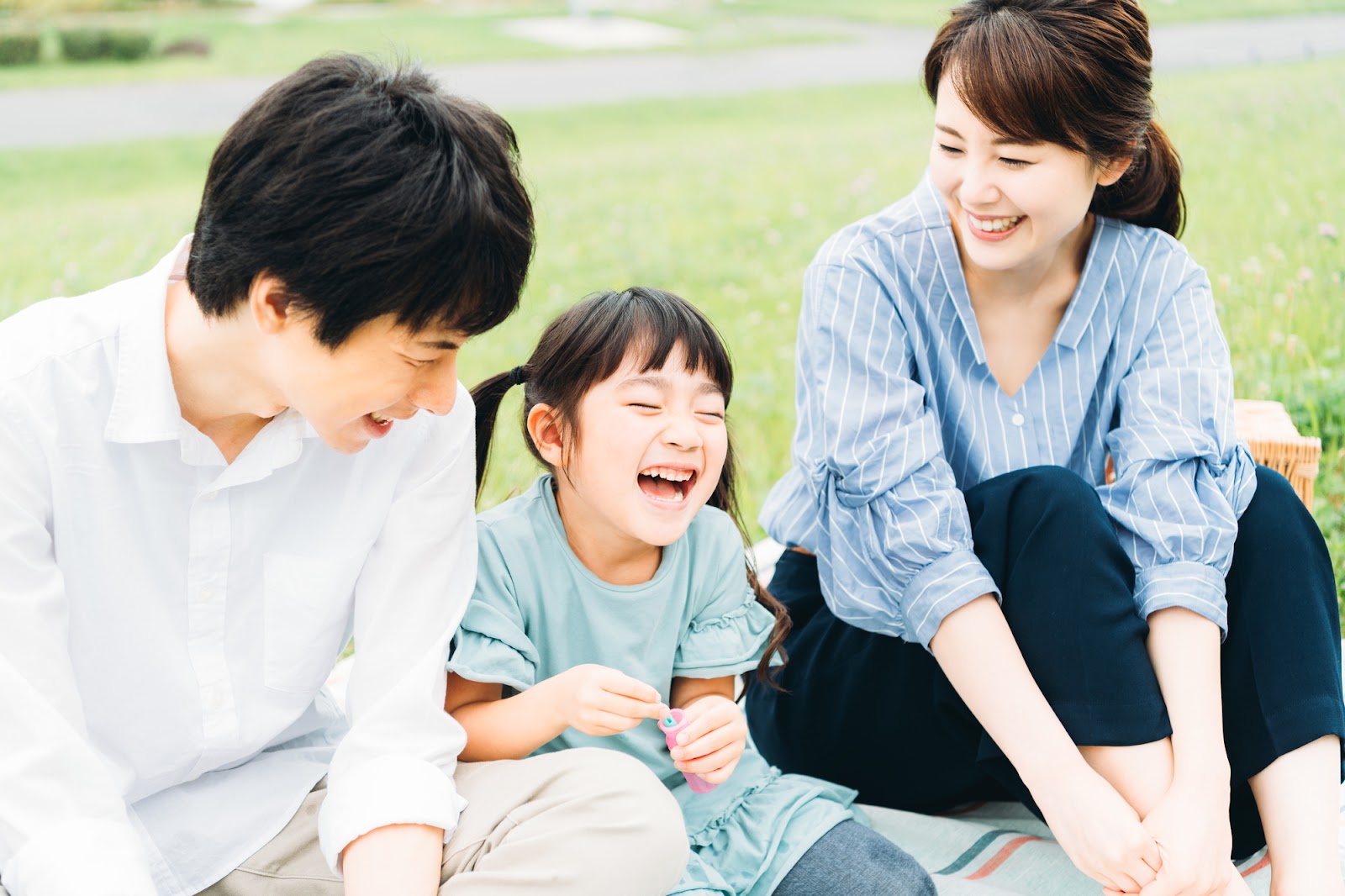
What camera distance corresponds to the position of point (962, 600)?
183cm

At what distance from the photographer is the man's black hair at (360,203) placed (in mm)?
1368

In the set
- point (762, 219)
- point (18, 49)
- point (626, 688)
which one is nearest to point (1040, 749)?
point (626, 688)

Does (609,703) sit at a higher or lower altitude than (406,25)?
higher

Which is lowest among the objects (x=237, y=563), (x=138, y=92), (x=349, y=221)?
(x=138, y=92)

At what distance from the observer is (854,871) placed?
1816 millimetres

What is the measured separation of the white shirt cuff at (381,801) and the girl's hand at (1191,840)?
0.88 m

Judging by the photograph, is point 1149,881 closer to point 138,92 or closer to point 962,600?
point 962,600

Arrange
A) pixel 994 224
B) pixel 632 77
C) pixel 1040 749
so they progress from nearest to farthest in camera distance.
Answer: pixel 1040 749
pixel 994 224
pixel 632 77

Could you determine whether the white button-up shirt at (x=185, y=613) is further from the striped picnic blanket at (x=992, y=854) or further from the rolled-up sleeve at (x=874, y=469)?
the striped picnic blanket at (x=992, y=854)

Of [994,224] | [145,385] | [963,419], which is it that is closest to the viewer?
[145,385]

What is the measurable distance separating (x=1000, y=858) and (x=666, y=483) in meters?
0.78

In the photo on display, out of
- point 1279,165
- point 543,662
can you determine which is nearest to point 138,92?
point 1279,165

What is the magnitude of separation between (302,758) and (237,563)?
0.96 ft

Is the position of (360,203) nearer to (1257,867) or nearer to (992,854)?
(992,854)
